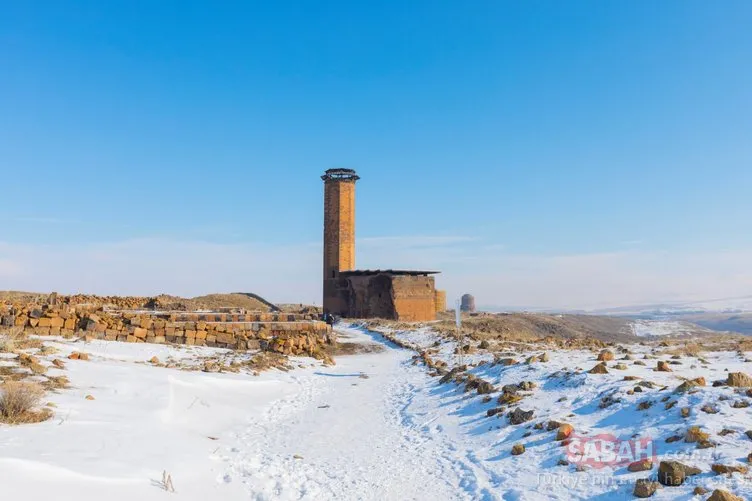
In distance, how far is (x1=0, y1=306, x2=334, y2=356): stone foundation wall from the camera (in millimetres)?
15109

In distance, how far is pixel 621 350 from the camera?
50.0ft

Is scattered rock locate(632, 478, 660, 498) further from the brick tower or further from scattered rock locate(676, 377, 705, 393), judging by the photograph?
the brick tower

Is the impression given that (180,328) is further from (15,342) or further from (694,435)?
(694,435)

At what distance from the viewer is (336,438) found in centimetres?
827

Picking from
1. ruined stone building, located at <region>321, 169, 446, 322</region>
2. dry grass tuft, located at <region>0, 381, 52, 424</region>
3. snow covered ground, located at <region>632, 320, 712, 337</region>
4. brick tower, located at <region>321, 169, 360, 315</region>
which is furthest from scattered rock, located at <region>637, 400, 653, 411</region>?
snow covered ground, located at <region>632, 320, 712, 337</region>

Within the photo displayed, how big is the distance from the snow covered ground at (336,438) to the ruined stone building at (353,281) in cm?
2557

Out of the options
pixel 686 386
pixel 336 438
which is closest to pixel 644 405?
pixel 686 386

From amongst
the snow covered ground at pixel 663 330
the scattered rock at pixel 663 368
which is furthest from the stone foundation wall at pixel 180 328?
the snow covered ground at pixel 663 330

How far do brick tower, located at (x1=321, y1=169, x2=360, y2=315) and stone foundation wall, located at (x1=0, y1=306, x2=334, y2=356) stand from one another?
81.0 feet

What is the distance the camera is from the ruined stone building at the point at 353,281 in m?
37.5

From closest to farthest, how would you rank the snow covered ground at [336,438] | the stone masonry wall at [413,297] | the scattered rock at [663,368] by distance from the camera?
the snow covered ground at [336,438]
the scattered rock at [663,368]
the stone masonry wall at [413,297]

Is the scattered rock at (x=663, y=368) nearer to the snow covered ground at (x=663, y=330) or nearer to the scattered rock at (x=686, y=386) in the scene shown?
the scattered rock at (x=686, y=386)

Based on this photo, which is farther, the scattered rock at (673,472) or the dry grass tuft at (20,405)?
the dry grass tuft at (20,405)

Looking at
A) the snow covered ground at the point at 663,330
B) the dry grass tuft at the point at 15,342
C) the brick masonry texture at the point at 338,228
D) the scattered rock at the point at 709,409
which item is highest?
the brick masonry texture at the point at 338,228
